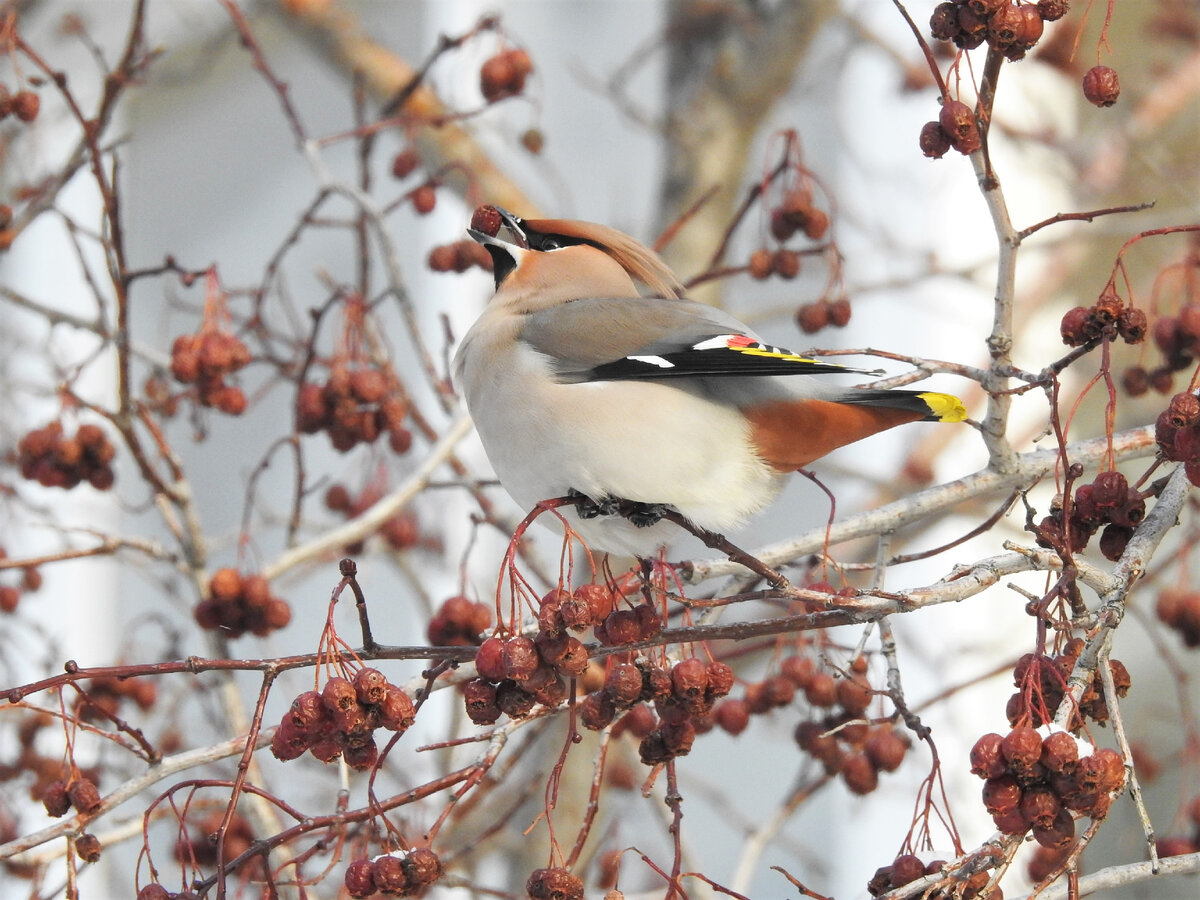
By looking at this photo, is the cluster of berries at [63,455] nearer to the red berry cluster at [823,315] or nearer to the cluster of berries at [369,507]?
the cluster of berries at [369,507]

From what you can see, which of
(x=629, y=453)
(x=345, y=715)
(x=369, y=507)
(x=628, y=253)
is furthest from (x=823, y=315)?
(x=345, y=715)

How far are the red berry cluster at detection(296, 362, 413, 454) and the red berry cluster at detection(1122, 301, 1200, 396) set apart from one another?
4.50ft

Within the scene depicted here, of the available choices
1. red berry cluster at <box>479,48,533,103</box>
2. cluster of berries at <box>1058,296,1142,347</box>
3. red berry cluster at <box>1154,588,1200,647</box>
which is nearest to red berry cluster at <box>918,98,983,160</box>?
cluster of berries at <box>1058,296,1142,347</box>

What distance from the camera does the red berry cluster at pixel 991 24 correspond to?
1614 mm

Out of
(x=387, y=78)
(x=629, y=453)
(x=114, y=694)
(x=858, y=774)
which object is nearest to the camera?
(x=629, y=453)

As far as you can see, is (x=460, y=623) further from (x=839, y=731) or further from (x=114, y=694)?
(x=114, y=694)

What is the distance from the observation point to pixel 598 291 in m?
2.55

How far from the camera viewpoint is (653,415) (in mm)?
2088

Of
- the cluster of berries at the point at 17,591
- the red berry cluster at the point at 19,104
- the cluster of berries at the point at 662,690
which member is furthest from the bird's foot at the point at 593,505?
the cluster of berries at the point at 17,591

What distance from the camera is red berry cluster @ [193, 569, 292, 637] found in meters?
2.57

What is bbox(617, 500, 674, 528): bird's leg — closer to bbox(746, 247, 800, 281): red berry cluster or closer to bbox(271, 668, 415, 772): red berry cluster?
bbox(271, 668, 415, 772): red berry cluster

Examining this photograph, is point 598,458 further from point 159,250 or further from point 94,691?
point 159,250

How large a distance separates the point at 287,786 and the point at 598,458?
3.89m

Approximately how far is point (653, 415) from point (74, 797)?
947 mm
